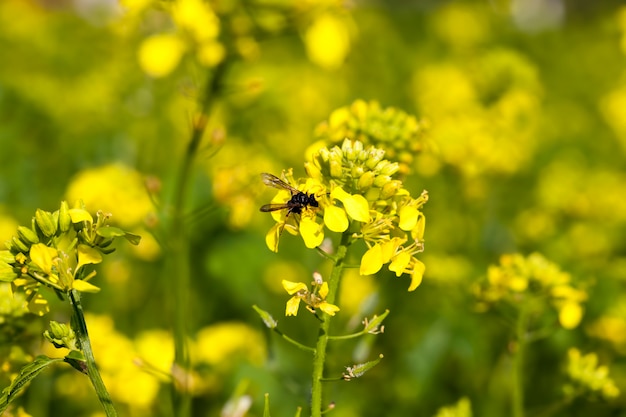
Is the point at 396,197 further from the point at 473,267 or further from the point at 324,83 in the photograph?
the point at 324,83

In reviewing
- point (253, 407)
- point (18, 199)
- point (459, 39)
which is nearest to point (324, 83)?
point (459, 39)

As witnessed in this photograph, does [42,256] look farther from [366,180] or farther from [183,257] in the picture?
[183,257]

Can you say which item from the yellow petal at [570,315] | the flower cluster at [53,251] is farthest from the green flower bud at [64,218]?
the yellow petal at [570,315]

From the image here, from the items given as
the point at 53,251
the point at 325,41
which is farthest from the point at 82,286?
the point at 325,41

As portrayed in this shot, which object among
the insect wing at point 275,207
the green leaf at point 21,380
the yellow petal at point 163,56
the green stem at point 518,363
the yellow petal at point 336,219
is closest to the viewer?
the green leaf at point 21,380

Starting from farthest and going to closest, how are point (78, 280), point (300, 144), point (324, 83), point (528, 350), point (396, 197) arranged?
point (324, 83) < point (300, 144) < point (528, 350) < point (396, 197) < point (78, 280)

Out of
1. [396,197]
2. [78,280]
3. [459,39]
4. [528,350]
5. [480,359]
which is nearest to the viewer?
[78,280]

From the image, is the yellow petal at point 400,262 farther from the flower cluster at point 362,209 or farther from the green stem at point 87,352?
the green stem at point 87,352
